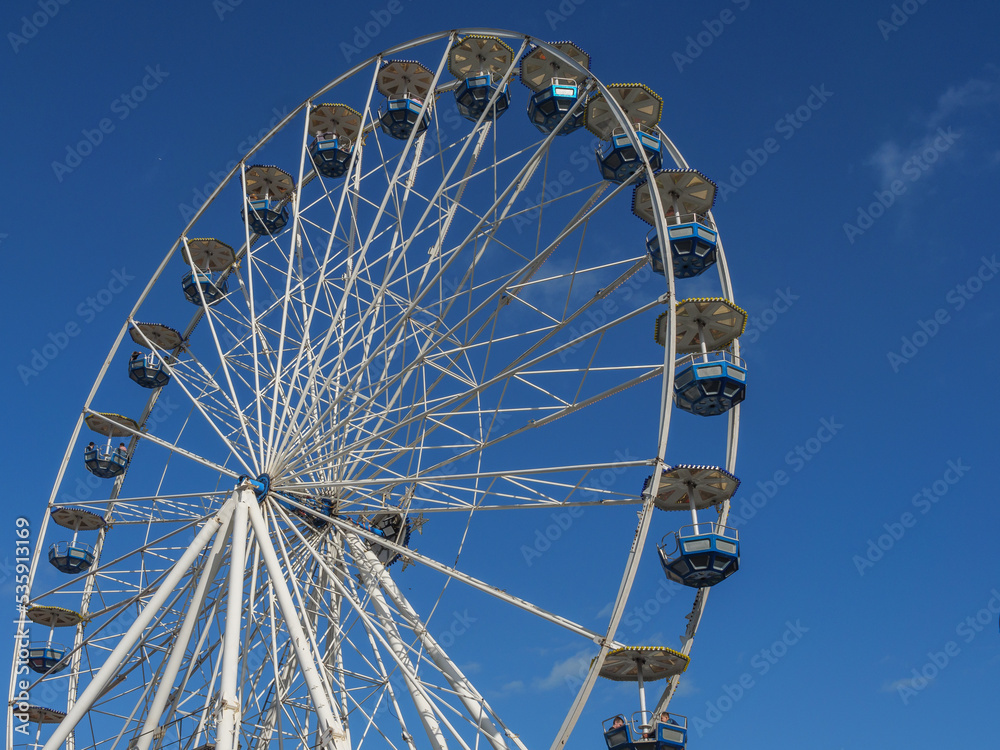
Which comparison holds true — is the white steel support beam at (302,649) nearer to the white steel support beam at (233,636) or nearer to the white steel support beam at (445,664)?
the white steel support beam at (233,636)

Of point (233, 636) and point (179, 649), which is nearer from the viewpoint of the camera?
point (233, 636)

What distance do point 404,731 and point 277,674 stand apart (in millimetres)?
2092

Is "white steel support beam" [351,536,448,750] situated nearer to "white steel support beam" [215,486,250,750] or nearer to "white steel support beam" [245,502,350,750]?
"white steel support beam" [245,502,350,750]

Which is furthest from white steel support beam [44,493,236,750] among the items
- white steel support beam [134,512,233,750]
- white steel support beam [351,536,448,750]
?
white steel support beam [351,536,448,750]

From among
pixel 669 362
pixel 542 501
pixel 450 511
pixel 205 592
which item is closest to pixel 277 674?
pixel 205 592

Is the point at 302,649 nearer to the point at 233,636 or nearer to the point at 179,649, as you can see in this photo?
the point at 233,636

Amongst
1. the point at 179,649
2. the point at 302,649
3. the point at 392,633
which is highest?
the point at 392,633

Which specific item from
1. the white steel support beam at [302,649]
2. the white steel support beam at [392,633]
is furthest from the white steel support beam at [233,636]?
the white steel support beam at [392,633]

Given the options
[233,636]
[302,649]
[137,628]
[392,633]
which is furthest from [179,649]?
[392,633]

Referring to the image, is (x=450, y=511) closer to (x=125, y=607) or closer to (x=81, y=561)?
(x=125, y=607)

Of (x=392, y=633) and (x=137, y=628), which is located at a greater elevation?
(x=392, y=633)

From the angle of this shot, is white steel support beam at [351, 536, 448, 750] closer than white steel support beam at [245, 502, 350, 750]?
No

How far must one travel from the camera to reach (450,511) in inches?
610

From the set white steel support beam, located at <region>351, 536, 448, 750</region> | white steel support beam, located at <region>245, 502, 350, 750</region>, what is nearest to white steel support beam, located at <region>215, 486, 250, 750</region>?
white steel support beam, located at <region>245, 502, 350, 750</region>
